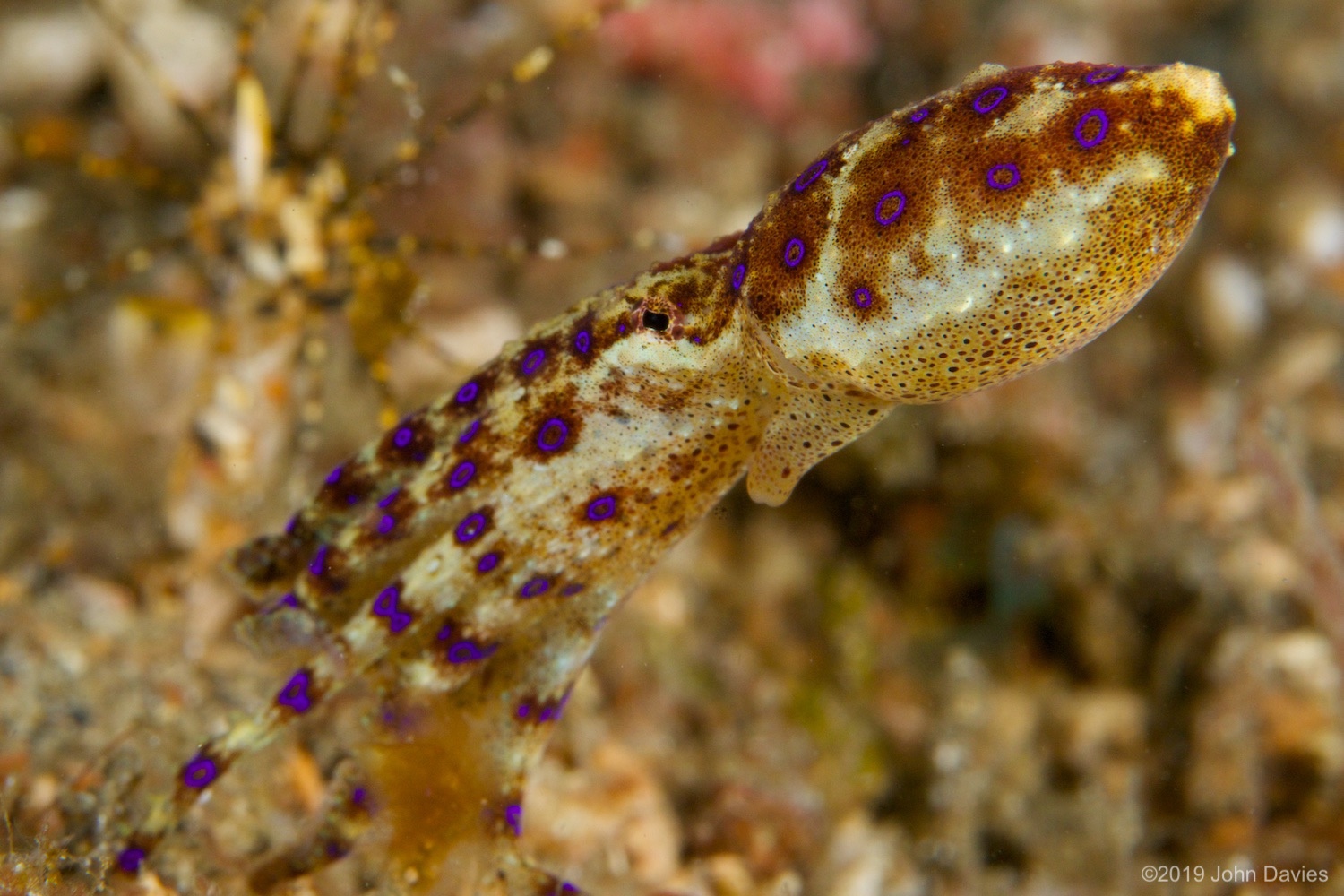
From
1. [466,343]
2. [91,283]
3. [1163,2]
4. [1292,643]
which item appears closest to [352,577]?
[466,343]

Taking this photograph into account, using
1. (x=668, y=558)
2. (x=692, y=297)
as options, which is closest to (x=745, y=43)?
(x=668, y=558)

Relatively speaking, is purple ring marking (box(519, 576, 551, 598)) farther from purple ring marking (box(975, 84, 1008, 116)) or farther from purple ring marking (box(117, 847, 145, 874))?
purple ring marking (box(975, 84, 1008, 116))

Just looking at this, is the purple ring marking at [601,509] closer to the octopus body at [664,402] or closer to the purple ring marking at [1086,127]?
the octopus body at [664,402]

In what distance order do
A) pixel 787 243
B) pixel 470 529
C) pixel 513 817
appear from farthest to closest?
pixel 513 817 < pixel 470 529 < pixel 787 243

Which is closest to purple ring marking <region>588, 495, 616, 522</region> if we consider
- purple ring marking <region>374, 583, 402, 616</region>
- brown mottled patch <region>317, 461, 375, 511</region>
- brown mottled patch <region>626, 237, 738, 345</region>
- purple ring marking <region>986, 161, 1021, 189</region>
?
brown mottled patch <region>626, 237, 738, 345</region>

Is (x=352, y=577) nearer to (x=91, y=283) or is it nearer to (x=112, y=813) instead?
(x=112, y=813)

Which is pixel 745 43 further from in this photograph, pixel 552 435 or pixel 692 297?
pixel 552 435

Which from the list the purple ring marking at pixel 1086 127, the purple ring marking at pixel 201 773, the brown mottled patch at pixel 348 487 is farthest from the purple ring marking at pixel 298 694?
the purple ring marking at pixel 1086 127
